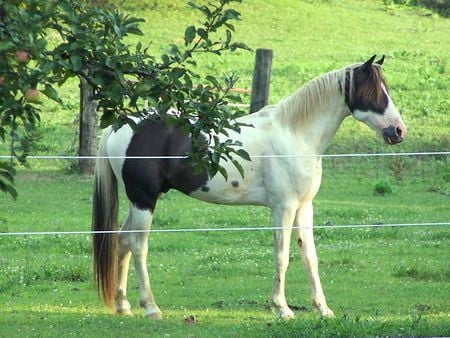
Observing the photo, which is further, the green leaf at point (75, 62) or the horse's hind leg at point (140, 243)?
the horse's hind leg at point (140, 243)

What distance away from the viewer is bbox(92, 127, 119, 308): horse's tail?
34.4 ft

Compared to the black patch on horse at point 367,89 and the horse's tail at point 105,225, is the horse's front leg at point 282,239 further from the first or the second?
the horse's tail at point 105,225

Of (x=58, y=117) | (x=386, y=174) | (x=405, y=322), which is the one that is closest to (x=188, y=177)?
(x=405, y=322)

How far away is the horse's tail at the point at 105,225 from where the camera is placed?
10.5m

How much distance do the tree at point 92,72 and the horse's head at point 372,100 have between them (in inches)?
149

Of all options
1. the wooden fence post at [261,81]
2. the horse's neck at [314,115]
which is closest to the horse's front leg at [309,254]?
the horse's neck at [314,115]

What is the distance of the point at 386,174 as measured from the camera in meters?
20.6

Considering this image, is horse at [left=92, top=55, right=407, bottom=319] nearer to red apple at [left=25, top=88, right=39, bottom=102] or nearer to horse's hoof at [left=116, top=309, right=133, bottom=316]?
horse's hoof at [left=116, top=309, right=133, bottom=316]

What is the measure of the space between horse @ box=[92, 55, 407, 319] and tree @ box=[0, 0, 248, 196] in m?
3.49

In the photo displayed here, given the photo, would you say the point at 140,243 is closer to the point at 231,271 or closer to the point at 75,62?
the point at 231,271

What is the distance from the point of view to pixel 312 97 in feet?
36.0

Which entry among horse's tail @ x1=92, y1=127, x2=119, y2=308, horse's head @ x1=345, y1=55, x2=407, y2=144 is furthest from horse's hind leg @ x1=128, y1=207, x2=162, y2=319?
horse's head @ x1=345, y1=55, x2=407, y2=144

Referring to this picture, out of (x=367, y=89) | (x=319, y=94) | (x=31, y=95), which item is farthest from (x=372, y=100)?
(x=31, y=95)

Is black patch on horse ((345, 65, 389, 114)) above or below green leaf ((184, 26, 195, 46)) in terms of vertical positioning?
below
